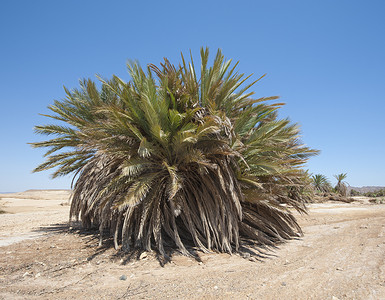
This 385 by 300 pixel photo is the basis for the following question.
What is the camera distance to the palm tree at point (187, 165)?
5520 millimetres

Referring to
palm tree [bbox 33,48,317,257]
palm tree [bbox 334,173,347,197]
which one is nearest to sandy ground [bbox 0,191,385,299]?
palm tree [bbox 33,48,317,257]

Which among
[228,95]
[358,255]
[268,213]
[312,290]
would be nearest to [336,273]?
[312,290]

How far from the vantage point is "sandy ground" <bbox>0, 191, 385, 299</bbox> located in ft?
12.2

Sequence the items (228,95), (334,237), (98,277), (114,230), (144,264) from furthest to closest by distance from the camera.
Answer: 1. (334,237)
2. (228,95)
3. (114,230)
4. (144,264)
5. (98,277)

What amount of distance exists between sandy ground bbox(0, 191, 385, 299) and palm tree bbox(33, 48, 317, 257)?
2.11 feet

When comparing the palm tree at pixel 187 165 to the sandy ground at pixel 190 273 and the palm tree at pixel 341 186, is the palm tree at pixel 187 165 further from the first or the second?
the palm tree at pixel 341 186

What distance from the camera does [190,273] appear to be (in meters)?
4.59

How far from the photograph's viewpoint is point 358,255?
18.2 feet

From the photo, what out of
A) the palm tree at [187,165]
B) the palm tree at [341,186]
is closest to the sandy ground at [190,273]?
the palm tree at [187,165]

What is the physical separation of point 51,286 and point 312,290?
4.10 m

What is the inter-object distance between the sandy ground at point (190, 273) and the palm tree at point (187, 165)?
0.64 meters

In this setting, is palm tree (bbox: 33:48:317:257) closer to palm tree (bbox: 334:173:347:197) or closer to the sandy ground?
the sandy ground

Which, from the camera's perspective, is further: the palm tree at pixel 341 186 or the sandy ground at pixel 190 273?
the palm tree at pixel 341 186

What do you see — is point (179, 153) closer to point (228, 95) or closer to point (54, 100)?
point (228, 95)
